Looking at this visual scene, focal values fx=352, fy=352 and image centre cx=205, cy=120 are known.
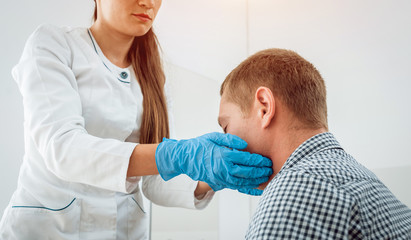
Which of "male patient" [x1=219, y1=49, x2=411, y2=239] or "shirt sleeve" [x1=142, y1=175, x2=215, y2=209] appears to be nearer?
"male patient" [x1=219, y1=49, x2=411, y2=239]

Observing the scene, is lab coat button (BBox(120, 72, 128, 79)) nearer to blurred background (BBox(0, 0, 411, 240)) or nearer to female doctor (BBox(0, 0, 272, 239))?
female doctor (BBox(0, 0, 272, 239))

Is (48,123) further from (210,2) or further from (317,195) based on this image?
(210,2)

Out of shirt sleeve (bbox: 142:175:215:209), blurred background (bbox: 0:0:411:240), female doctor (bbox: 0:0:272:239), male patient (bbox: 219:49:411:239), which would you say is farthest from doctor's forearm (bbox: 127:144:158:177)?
blurred background (bbox: 0:0:411:240)

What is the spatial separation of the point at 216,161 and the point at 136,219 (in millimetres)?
499

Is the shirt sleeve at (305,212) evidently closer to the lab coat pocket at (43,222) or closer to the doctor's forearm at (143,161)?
the doctor's forearm at (143,161)

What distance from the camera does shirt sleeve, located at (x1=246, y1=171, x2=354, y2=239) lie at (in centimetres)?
59

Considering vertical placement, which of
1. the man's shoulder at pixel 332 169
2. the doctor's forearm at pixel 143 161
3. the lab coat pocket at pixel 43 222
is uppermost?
the man's shoulder at pixel 332 169

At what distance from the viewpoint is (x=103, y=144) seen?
0.95 meters

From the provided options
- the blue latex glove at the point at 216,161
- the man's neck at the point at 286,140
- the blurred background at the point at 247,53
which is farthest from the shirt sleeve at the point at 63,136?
the blurred background at the point at 247,53

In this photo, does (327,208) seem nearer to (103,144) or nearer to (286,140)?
(286,140)

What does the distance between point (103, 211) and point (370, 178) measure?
2.61 feet

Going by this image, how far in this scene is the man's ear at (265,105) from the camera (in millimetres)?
895

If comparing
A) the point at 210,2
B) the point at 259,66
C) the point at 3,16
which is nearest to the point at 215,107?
the point at 210,2

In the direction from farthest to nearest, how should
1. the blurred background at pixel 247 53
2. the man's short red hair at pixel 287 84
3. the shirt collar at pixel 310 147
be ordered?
the blurred background at pixel 247 53, the man's short red hair at pixel 287 84, the shirt collar at pixel 310 147
